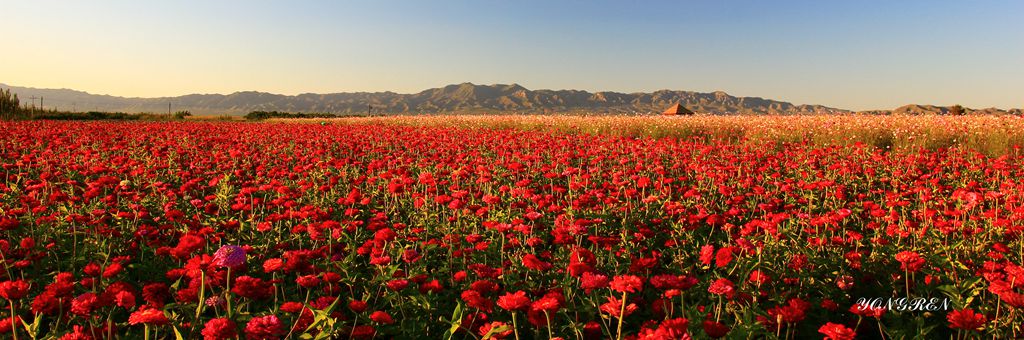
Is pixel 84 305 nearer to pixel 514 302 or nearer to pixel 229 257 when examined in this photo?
pixel 229 257

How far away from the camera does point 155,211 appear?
5988 mm

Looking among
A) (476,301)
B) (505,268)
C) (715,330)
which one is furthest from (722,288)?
(505,268)

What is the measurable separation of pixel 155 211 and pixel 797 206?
7403mm

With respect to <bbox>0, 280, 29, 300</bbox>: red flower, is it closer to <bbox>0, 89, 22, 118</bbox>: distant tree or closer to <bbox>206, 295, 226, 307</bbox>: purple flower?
<bbox>206, 295, 226, 307</bbox>: purple flower

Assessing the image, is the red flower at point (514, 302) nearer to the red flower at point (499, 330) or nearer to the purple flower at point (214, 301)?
the red flower at point (499, 330)

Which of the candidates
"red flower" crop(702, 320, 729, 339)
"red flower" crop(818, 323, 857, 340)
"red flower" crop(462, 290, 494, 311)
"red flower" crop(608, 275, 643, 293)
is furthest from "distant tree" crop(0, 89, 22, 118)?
"red flower" crop(818, 323, 857, 340)

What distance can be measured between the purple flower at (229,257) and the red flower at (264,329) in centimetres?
54

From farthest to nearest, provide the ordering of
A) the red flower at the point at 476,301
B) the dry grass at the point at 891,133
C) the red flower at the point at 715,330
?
the dry grass at the point at 891,133
the red flower at the point at 476,301
the red flower at the point at 715,330

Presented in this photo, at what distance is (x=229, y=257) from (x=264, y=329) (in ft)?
2.10

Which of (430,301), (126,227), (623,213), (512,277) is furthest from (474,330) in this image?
(126,227)

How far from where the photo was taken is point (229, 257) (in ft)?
7.93

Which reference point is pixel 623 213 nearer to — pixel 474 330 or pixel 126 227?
pixel 474 330

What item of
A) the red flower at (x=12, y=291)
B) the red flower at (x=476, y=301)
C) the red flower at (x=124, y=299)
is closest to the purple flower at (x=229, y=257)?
the red flower at (x=124, y=299)

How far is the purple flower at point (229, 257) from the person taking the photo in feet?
7.82
